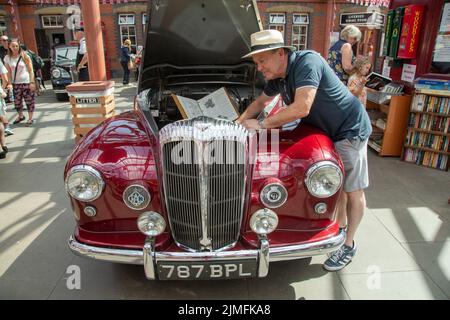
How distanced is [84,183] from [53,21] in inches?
770

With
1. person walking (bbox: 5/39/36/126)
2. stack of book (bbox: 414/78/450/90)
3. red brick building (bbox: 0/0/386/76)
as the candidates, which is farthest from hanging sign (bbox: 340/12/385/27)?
person walking (bbox: 5/39/36/126)

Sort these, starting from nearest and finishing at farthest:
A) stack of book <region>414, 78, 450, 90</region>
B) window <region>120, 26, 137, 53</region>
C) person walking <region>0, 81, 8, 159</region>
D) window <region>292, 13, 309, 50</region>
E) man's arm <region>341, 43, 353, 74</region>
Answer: stack of book <region>414, 78, 450, 90</region> → man's arm <region>341, 43, 353, 74</region> → person walking <region>0, 81, 8, 159</region> → window <region>120, 26, 137, 53</region> → window <region>292, 13, 309, 50</region>

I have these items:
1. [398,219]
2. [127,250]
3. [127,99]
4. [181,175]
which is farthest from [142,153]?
[127,99]

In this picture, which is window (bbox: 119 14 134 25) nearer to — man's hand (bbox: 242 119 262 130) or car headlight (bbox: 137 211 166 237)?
man's hand (bbox: 242 119 262 130)

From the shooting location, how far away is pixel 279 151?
2.33 metres

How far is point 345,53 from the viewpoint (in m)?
5.15

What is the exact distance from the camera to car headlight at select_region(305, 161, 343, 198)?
2.22 metres

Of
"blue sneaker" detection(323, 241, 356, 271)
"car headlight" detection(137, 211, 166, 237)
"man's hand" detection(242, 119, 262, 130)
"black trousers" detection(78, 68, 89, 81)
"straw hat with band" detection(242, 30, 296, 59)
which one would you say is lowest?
"blue sneaker" detection(323, 241, 356, 271)

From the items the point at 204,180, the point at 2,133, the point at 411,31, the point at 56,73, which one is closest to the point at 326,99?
the point at 204,180

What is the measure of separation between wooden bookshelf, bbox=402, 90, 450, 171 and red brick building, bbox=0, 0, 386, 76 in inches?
529

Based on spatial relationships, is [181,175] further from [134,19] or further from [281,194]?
[134,19]

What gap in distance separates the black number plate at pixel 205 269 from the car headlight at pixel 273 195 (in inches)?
15.1

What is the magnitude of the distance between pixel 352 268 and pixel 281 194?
1102 millimetres

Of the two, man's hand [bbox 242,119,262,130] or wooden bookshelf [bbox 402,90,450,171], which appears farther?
wooden bookshelf [bbox 402,90,450,171]
